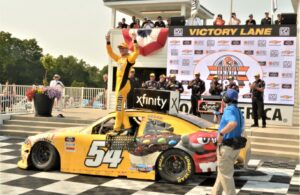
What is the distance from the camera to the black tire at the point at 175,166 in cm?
696

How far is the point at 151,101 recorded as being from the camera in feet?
26.0

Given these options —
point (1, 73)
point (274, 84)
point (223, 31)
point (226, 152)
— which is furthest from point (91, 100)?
point (1, 73)

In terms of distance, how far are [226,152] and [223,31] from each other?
11.0 m

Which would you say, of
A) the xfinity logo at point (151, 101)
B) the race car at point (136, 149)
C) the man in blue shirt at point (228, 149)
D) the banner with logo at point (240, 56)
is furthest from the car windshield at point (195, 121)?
the banner with logo at point (240, 56)

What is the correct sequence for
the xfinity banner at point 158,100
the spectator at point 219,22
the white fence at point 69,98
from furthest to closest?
the spectator at point 219,22 < the white fence at point 69,98 < the xfinity banner at point 158,100

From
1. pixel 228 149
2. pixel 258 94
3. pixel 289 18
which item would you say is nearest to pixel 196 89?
pixel 258 94

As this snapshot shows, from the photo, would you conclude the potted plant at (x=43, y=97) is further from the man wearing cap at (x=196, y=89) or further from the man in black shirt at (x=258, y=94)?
the man in black shirt at (x=258, y=94)

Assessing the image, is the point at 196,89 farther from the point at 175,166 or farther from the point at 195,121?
the point at 175,166

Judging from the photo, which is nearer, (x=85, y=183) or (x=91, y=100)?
(x=85, y=183)

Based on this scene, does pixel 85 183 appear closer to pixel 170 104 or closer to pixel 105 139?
pixel 105 139

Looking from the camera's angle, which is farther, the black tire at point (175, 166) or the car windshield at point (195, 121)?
the car windshield at point (195, 121)

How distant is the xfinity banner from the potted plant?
708 centimetres

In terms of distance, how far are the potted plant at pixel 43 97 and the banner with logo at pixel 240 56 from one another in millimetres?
5038

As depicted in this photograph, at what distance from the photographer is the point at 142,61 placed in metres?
20.3
